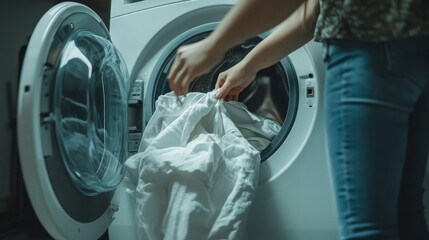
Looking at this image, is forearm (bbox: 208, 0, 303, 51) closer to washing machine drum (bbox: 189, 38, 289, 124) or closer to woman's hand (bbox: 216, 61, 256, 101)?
woman's hand (bbox: 216, 61, 256, 101)

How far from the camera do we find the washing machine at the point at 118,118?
646 millimetres

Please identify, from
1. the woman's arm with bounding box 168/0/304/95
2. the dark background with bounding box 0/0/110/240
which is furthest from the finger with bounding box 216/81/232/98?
the dark background with bounding box 0/0/110/240

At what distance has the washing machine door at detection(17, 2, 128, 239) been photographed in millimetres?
616

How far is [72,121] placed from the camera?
0.76 meters

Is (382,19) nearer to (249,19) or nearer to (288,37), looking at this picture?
(249,19)

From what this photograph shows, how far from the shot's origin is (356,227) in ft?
1.48

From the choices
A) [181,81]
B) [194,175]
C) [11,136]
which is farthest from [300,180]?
[11,136]

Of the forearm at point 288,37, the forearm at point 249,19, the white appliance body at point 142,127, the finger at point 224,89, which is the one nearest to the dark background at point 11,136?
the white appliance body at point 142,127

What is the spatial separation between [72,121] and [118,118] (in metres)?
0.19

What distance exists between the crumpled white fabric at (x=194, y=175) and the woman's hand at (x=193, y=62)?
21 cm

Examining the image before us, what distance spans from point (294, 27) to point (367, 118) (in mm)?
304

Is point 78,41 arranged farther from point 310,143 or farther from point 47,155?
point 310,143

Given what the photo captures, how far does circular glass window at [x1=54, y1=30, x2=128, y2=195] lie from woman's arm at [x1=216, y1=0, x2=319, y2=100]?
0.26 meters

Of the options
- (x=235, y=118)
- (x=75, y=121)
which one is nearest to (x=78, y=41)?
(x=75, y=121)
